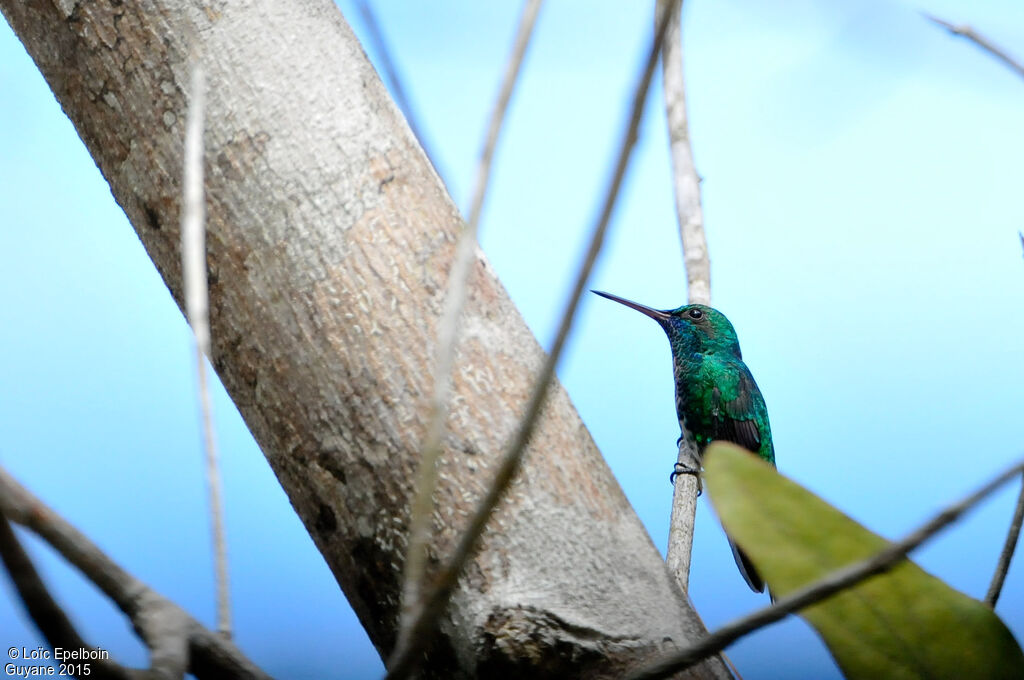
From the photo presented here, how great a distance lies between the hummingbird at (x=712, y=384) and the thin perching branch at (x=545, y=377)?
159 cm

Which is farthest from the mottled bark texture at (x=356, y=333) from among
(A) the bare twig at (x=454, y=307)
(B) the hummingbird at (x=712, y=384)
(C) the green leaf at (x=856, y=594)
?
(B) the hummingbird at (x=712, y=384)

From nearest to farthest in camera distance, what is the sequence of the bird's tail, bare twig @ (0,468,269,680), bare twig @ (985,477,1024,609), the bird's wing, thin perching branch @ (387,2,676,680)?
1. thin perching branch @ (387,2,676,680)
2. bare twig @ (0,468,269,680)
3. bare twig @ (985,477,1024,609)
4. the bird's tail
5. the bird's wing

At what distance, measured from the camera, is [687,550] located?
3.51ft

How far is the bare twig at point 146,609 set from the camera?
1.30ft

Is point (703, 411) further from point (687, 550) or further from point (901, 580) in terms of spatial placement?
point (901, 580)

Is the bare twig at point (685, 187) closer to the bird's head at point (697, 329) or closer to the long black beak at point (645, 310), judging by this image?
the long black beak at point (645, 310)

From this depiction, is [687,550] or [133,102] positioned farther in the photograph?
[687,550]

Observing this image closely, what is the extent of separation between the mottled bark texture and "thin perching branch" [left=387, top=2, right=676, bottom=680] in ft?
0.84

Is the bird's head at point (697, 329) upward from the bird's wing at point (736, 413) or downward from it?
upward

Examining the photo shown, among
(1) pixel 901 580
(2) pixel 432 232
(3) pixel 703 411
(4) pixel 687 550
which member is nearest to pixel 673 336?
(3) pixel 703 411

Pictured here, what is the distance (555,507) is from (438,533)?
8 centimetres

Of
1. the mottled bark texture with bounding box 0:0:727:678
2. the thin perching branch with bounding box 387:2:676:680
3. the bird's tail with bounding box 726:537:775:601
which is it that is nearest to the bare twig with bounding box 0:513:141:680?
the thin perching branch with bounding box 387:2:676:680

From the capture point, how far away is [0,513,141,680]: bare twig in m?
0.35

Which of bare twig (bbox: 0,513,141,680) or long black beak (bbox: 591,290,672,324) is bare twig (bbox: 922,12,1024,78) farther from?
long black beak (bbox: 591,290,672,324)
